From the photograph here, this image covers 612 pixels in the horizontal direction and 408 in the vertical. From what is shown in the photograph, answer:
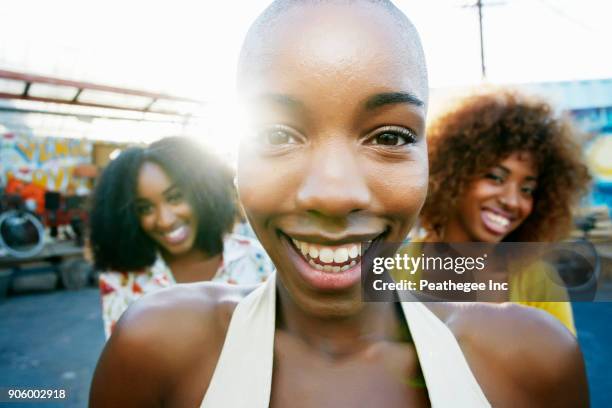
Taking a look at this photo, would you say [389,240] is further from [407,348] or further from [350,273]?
[407,348]

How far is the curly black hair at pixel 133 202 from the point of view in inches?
71.6

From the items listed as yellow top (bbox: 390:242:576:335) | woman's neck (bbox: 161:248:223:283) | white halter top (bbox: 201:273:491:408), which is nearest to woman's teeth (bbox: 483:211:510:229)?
yellow top (bbox: 390:242:576:335)

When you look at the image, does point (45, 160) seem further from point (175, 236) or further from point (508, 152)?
point (508, 152)

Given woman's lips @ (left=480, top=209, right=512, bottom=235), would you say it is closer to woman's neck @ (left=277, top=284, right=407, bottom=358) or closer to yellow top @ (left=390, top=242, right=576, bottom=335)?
yellow top @ (left=390, top=242, right=576, bottom=335)

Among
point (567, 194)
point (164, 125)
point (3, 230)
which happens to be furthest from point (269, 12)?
point (3, 230)

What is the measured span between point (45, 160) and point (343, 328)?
8420 mm

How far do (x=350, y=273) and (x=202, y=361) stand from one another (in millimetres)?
366

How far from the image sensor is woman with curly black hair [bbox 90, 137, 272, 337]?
5.89ft

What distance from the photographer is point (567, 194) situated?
1.64 meters

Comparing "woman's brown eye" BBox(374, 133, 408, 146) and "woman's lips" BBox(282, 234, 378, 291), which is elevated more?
"woman's brown eye" BBox(374, 133, 408, 146)

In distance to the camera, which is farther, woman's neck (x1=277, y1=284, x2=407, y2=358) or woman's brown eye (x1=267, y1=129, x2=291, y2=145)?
woman's neck (x1=277, y1=284, x2=407, y2=358)

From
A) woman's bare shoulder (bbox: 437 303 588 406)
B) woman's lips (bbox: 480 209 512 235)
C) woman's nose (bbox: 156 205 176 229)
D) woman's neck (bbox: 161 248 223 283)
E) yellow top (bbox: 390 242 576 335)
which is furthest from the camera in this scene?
woman's neck (bbox: 161 248 223 283)

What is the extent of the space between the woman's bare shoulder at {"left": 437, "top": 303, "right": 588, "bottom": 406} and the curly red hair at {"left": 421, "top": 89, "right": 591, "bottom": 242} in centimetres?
86

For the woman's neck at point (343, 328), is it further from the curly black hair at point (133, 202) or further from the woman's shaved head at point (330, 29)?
the curly black hair at point (133, 202)
